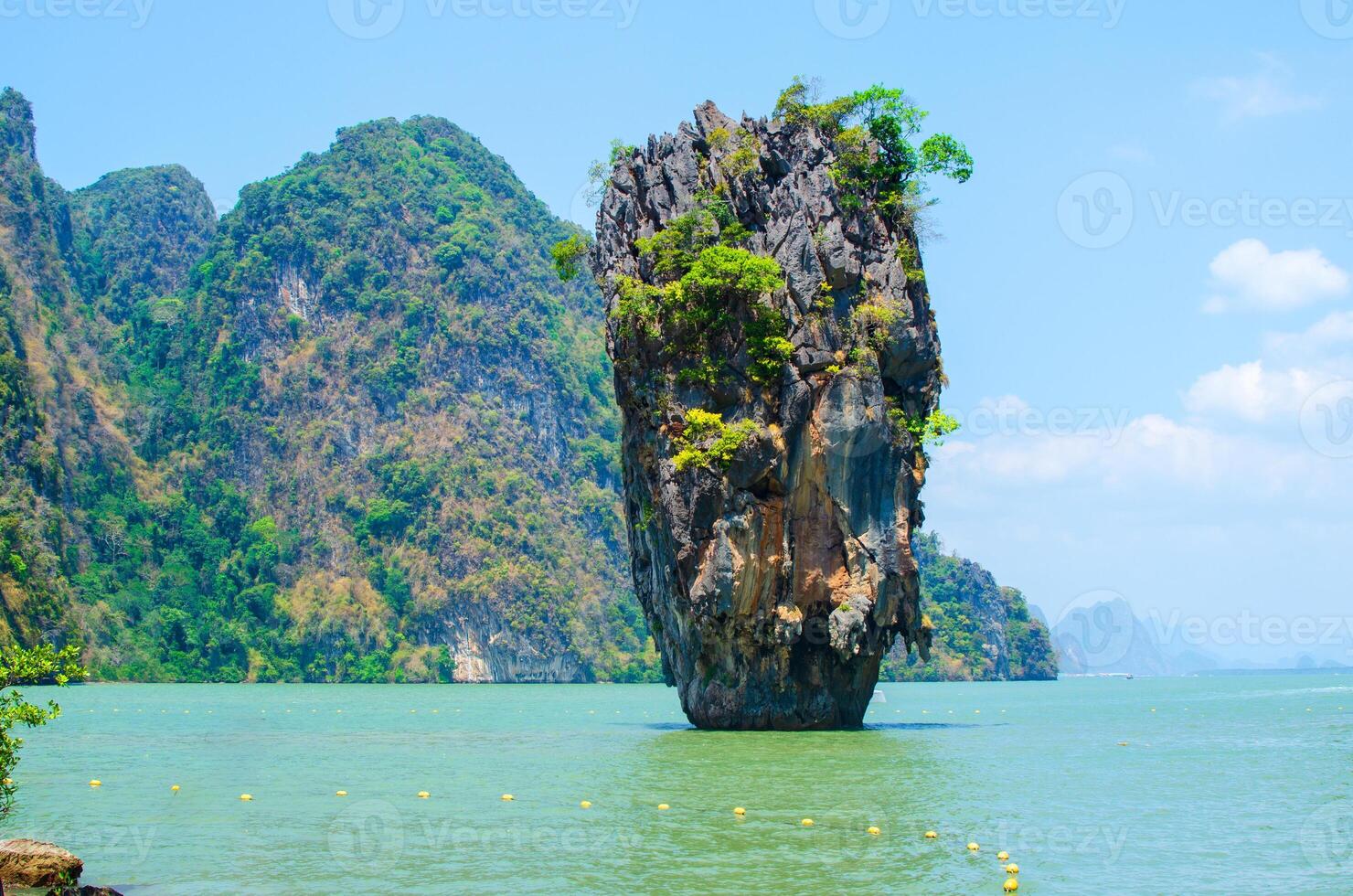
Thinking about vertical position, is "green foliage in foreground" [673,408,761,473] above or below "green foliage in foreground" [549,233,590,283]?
below

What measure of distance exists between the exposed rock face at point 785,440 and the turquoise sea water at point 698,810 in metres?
2.18

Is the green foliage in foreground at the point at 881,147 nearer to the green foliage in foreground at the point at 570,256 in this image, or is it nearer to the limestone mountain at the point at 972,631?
the green foliage in foreground at the point at 570,256

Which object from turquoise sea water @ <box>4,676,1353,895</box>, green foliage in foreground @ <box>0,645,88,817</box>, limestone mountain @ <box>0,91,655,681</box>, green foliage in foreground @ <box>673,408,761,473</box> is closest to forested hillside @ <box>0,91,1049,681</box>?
limestone mountain @ <box>0,91,655,681</box>

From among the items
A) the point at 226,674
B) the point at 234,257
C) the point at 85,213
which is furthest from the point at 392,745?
the point at 85,213

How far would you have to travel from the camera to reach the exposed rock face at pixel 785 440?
1303 inches

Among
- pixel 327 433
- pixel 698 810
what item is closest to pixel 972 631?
pixel 327 433

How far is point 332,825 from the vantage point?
20422 mm

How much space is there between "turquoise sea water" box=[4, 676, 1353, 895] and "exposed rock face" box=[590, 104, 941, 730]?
2.18m

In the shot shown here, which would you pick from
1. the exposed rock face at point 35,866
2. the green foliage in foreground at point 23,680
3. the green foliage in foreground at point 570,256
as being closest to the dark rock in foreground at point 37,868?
the exposed rock face at point 35,866

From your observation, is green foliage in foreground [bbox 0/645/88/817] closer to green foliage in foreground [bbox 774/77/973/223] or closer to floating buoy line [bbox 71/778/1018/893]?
floating buoy line [bbox 71/778/1018/893]

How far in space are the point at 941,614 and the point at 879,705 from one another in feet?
259

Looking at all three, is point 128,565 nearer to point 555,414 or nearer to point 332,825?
point 555,414

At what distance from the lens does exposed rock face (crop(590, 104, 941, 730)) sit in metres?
33.1

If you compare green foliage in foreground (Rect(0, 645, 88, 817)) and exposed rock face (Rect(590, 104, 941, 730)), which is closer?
green foliage in foreground (Rect(0, 645, 88, 817))
